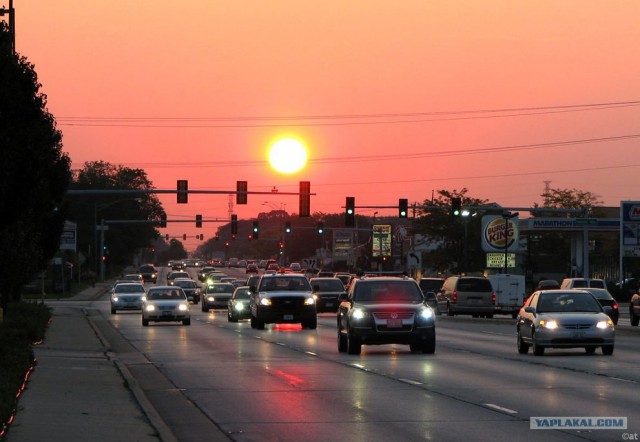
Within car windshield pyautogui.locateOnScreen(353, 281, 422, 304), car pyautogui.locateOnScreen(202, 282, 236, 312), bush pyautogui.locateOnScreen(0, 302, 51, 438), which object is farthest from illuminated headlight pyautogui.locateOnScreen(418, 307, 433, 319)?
car pyautogui.locateOnScreen(202, 282, 236, 312)

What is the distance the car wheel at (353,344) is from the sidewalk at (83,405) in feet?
Result: 18.8

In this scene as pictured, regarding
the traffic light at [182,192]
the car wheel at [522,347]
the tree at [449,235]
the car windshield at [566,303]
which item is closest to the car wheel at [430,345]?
the car wheel at [522,347]

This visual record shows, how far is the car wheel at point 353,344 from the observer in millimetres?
29883

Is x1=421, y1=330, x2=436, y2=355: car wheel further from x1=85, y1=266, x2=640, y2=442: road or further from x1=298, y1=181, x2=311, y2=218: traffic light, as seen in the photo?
x1=298, y1=181, x2=311, y2=218: traffic light

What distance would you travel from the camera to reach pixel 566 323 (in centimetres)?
2856

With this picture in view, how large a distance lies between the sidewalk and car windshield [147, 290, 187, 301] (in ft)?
66.5

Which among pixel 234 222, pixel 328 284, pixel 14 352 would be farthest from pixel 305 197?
pixel 14 352

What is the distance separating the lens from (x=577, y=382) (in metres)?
21.5

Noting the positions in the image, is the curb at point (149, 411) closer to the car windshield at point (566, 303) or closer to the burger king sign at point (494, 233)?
the car windshield at point (566, 303)

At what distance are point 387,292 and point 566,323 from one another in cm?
462

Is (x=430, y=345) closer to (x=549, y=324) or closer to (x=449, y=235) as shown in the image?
(x=549, y=324)

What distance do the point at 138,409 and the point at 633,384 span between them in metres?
8.99

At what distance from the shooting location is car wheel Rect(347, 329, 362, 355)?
29883 mm

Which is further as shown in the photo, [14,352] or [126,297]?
[126,297]
